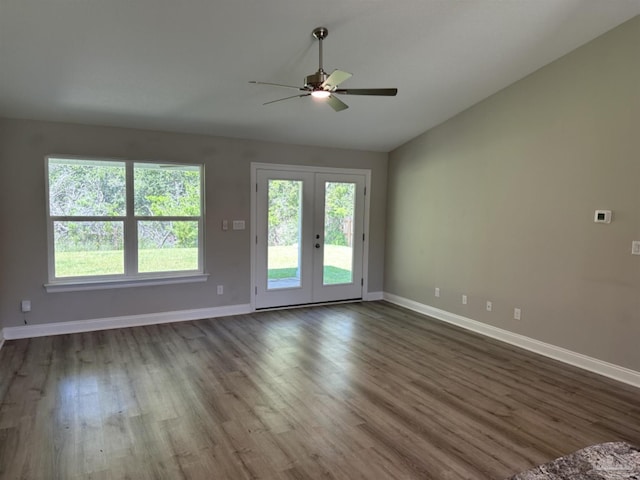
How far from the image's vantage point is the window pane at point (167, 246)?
4.98 metres

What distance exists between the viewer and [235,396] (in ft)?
10.5

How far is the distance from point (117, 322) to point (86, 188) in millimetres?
1633

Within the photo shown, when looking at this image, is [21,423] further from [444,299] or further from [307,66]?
[444,299]

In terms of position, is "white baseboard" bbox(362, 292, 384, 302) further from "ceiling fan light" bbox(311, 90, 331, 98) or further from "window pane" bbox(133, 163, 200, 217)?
"ceiling fan light" bbox(311, 90, 331, 98)

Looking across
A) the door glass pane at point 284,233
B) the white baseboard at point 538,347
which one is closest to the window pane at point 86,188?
the door glass pane at point 284,233

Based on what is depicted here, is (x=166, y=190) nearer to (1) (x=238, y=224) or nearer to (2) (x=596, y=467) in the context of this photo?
(1) (x=238, y=224)

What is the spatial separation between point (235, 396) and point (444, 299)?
3.32 metres

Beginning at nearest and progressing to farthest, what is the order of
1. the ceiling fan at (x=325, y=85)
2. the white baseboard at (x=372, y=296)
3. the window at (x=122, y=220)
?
1. the ceiling fan at (x=325, y=85)
2. the window at (x=122, y=220)
3. the white baseboard at (x=372, y=296)

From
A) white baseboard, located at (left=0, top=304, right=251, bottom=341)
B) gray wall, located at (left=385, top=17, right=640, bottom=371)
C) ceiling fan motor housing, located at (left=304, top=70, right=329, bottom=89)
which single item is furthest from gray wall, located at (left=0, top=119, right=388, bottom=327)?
ceiling fan motor housing, located at (left=304, top=70, right=329, bottom=89)

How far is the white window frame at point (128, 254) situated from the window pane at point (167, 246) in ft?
0.18

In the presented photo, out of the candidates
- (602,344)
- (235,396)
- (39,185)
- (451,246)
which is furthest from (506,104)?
(39,185)

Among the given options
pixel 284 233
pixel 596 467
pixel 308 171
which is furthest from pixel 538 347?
pixel 308 171

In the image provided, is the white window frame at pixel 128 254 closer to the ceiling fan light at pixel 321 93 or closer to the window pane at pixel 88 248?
the window pane at pixel 88 248

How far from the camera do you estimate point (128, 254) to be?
488 centimetres
